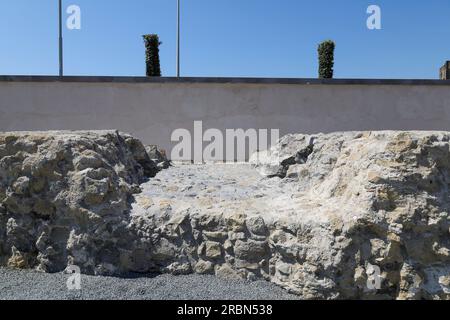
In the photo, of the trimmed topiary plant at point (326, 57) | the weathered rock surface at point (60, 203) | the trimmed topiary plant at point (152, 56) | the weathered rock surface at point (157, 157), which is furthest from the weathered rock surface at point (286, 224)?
the trimmed topiary plant at point (326, 57)

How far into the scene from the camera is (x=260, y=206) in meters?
3.40

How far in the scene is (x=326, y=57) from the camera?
14805 millimetres

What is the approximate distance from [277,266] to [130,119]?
23.1 ft

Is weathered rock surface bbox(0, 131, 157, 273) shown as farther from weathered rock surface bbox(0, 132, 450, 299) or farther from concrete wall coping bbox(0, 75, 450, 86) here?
concrete wall coping bbox(0, 75, 450, 86)

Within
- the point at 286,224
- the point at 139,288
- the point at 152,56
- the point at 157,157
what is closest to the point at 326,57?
the point at 152,56

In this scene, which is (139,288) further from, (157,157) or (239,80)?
(239,80)

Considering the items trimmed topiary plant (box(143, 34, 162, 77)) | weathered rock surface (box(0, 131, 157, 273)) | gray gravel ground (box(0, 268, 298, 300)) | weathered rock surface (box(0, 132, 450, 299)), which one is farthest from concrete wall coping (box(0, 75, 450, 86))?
gray gravel ground (box(0, 268, 298, 300))

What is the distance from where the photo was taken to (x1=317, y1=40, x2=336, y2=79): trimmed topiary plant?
14.8m

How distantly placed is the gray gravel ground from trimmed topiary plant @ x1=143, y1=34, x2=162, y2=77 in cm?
1203

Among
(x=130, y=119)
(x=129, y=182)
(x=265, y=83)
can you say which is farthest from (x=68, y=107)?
(x=129, y=182)

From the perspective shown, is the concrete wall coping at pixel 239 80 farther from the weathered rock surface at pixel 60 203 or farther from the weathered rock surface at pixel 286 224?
the weathered rock surface at pixel 60 203

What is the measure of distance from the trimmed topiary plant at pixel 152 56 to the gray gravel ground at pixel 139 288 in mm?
12030

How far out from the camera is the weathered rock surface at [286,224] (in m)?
2.75

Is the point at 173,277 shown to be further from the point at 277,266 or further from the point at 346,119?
the point at 346,119
